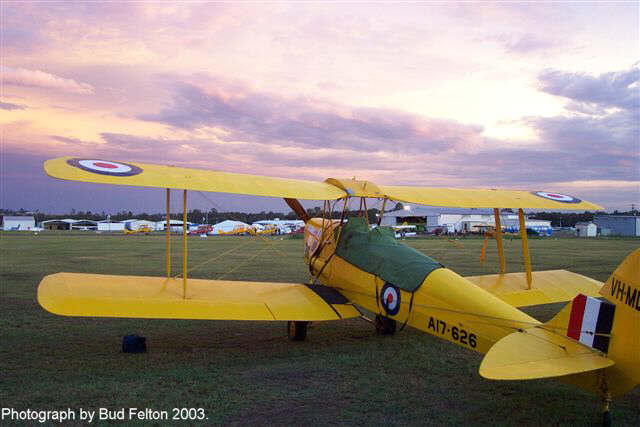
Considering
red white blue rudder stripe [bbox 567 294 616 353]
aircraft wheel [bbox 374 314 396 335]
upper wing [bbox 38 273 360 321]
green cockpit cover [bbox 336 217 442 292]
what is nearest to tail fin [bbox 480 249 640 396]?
red white blue rudder stripe [bbox 567 294 616 353]

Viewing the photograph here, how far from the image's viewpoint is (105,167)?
5379mm

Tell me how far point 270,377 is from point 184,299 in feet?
4.64

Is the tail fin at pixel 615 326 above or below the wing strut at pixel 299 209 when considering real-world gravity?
below

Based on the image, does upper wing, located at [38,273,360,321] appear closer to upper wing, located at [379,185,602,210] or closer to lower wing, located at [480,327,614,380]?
upper wing, located at [379,185,602,210]

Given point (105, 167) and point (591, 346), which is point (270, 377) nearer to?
point (105, 167)

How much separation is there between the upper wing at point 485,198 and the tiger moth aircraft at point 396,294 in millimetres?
21

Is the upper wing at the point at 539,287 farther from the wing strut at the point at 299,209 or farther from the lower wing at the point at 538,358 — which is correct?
the wing strut at the point at 299,209

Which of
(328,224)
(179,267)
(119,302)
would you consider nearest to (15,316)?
(119,302)

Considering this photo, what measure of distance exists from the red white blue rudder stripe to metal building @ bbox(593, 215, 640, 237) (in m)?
67.5

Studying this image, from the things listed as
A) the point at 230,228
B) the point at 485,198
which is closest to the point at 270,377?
the point at 485,198

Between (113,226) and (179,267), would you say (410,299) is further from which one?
(113,226)

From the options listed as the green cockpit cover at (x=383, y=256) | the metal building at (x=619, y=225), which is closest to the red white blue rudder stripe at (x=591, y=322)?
the green cockpit cover at (x=383, y=256)

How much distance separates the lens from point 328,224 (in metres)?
7.49

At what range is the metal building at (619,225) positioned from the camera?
205 ft
